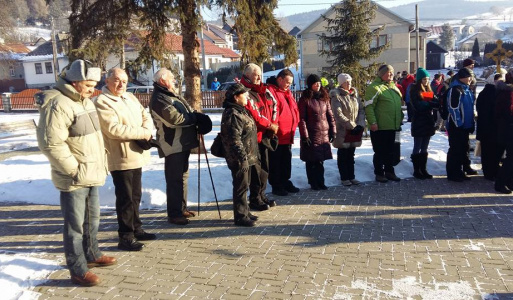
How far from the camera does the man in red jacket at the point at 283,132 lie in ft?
23.2

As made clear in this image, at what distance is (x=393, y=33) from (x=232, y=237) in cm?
4602

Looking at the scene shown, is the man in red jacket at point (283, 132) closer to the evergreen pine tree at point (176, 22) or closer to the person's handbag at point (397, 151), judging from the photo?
the person's handbag at point (397, 151)

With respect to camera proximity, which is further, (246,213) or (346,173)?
(346,173)

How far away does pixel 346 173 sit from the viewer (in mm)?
7949

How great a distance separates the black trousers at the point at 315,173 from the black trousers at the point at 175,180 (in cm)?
236

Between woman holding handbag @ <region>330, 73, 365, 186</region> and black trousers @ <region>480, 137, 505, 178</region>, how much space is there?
2149mm

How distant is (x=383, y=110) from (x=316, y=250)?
3.57 m

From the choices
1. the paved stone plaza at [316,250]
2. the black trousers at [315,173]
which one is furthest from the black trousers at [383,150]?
the black trousers at [315,173]

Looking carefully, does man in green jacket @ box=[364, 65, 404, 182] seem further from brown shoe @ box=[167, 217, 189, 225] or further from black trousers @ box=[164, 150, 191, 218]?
brown shoe @ box=[167, 217, 189, 225]

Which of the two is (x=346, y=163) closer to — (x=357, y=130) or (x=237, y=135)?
(x=357, y=130)

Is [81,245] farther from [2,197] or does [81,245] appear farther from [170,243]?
[2,197]

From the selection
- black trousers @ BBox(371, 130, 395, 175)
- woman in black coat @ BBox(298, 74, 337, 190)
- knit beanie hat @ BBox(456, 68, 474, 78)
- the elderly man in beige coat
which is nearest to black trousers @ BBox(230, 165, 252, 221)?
the elderly man in beige coat

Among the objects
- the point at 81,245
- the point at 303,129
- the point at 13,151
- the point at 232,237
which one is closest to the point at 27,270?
the point at 81,245

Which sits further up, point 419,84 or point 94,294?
point 419,84
